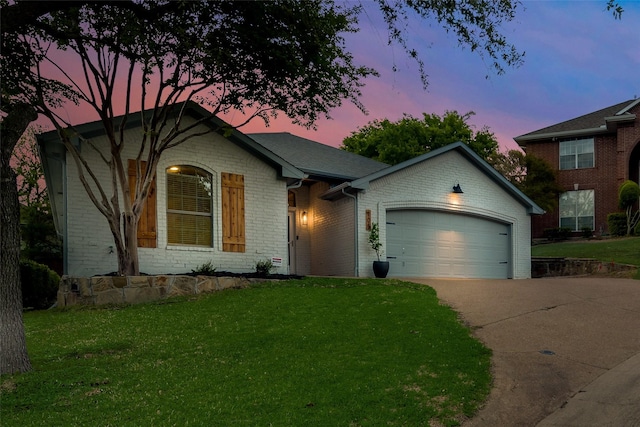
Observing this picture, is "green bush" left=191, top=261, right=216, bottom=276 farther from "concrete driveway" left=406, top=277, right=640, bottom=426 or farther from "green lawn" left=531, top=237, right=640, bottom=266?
"green lawn" left=531, top=237, right=640, bottom=266

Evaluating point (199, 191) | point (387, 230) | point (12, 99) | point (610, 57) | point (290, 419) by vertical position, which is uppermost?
point (610, 57)

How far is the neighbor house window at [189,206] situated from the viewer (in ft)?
45.5

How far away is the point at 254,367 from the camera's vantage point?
256 inches

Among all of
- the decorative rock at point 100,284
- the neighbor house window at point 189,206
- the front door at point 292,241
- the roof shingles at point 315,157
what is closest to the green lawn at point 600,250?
the roof shingles at point 315,157

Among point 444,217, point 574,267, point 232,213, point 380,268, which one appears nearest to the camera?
point 232,213

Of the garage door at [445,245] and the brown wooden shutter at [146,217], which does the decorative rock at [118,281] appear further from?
the garage door at [445,245]

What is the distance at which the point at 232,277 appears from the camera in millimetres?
13133

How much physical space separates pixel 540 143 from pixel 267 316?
25.6m

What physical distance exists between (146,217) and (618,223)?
2320cm

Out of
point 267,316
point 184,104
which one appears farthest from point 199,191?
point 267,316

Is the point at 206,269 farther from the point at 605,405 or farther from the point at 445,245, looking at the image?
the point at 605,405

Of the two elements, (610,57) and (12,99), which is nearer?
(12,99)

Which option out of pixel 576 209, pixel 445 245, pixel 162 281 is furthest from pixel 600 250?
pixel 162 281

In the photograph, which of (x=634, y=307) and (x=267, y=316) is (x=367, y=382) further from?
(x=634, y=307)
